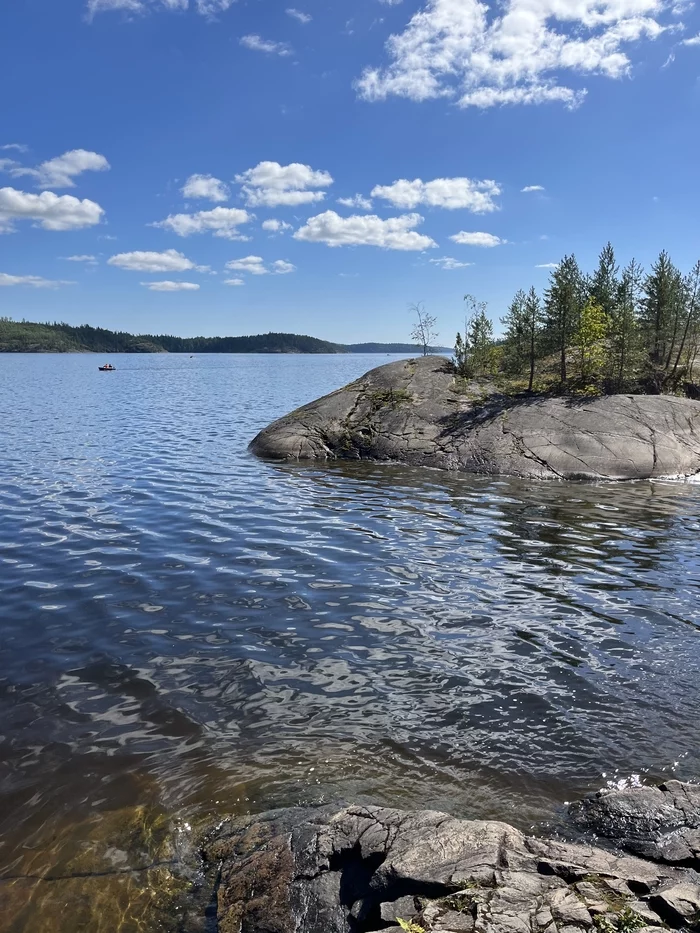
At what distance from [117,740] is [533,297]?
102 feet

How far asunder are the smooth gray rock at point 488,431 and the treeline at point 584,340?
417 centimetres

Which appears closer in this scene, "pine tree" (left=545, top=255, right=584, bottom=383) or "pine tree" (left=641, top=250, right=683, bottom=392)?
"pine tree" (left=545, top=255, right=584, bottom=383)

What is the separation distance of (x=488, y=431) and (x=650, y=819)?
71.6 ft

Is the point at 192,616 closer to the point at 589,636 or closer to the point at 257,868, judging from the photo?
the point at 257,868

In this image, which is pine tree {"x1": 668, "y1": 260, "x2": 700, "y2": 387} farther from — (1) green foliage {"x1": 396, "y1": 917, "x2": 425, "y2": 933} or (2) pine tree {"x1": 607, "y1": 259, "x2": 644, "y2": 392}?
(1) green foliage {"x1": 396, "y1": 917, "x2": 425, "y2": 933}

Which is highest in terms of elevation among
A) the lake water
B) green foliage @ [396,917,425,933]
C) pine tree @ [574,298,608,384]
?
pine tree @ [574,298,608,384]

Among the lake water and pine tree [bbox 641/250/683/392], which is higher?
pine tree [bbox 641/250/683/392]

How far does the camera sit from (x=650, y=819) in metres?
5.79

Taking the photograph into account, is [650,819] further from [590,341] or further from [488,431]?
[590,341]

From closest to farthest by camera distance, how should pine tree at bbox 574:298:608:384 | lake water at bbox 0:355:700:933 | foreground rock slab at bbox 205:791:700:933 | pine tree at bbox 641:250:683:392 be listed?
foreground rock slab at bbox 205:791:700:933 < lake water at bbox 0:355:700:933 < pine tree at bbox 574:298:608:384 < pine tree at bbox 641:250:683:392

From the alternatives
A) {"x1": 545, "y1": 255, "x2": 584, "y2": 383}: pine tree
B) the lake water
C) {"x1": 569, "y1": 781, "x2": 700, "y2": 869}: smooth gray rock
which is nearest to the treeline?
{"x1": 545, "y1": 255, "x2": 584, "y2": 383}: pine tree

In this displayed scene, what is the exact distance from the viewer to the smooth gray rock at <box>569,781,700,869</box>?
17.5 ft

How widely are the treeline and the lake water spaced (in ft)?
50.0

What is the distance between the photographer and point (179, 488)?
70.1ft
